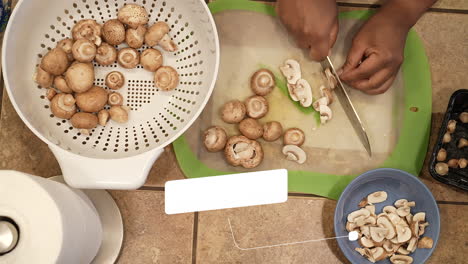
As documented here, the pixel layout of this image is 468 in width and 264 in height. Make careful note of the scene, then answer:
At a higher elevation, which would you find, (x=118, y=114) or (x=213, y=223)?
(x=118, y=114)

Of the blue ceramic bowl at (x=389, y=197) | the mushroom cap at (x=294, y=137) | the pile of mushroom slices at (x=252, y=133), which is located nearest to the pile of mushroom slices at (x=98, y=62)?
the pile of mushroom slices at (x=252, y=133)

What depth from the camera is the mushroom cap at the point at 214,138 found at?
2.50 ft

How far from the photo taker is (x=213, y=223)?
79cm

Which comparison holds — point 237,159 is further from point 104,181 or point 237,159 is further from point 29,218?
point 29,218

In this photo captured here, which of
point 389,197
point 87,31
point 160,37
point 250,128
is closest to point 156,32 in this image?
point 160,37

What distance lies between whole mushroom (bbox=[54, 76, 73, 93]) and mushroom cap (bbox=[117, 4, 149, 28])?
0.14 meters

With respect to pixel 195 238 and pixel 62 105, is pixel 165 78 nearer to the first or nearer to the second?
pixel 62 105

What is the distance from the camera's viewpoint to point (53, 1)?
0.72 m

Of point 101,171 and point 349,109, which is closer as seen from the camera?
point 101,171

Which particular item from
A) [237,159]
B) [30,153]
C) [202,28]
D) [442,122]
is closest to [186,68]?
[202,28]

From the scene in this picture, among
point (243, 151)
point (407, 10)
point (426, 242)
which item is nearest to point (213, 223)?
point (243, 151)

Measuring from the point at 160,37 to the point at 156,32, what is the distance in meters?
0.01

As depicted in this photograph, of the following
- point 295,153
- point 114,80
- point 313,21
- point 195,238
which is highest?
point 313,21

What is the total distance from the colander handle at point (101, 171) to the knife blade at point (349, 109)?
34 cm
